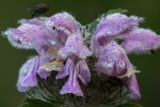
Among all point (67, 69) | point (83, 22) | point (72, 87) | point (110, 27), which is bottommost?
point (72, 87)

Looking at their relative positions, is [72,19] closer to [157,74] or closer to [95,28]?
[95,28]

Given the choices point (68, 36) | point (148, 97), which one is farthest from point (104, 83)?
point (148, 97)

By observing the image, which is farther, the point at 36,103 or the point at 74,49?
the point at 36,103

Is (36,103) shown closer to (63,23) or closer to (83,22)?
(63,23)

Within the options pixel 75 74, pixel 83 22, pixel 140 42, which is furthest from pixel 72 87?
pixel 83 22

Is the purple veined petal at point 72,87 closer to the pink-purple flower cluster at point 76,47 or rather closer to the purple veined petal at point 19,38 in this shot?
the pink-purple flower cluster at point 76,47

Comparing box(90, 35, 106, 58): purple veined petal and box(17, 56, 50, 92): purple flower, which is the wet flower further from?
box(17, 56, 50, 92): purple flower

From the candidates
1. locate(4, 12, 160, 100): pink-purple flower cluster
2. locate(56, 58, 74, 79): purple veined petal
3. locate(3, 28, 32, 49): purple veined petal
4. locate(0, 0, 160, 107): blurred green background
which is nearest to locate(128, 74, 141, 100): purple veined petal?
locate(4, 12, 160, 100): pink-purple flower cluster

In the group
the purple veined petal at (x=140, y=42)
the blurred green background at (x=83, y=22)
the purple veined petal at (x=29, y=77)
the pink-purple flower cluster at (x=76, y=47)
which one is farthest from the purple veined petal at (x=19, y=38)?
the blurred green background at (x=83, y=22)
